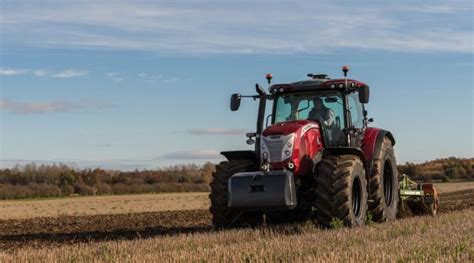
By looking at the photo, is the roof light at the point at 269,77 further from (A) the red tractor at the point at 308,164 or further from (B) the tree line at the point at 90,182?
(B) the tree line at the point at 90,182

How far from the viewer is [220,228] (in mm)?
11672

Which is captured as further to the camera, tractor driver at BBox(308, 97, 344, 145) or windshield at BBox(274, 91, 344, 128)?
windshield at BBox(274, 91, 344, 128)

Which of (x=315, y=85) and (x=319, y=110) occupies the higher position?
(x=315, y=85)

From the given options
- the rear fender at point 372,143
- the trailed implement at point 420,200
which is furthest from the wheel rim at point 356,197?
the trailed implement at point 420,200

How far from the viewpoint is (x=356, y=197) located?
11.8 m

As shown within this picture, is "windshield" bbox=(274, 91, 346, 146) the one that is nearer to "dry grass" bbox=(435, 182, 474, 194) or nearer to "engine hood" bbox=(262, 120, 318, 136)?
"engine hood" bbox=(262, 120, 318, 136)

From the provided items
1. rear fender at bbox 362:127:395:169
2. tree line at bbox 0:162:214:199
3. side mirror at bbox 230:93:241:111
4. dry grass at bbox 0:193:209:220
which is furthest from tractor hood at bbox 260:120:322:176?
tree line at bbox 0:162:214:199

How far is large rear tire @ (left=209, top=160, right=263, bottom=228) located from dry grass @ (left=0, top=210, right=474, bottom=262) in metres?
1.03

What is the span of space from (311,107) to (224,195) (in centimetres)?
240

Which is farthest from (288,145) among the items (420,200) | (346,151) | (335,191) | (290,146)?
(420,200)

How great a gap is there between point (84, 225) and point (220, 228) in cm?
681

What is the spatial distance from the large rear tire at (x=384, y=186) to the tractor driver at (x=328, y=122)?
1075mm

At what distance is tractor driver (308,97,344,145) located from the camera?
39.6 feet

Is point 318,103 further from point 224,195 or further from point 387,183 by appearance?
point 387,183
